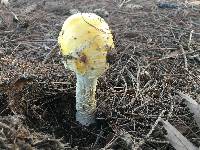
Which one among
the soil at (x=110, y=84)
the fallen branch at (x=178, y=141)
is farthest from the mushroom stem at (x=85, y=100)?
the fallen branch at (x=178, y=141)

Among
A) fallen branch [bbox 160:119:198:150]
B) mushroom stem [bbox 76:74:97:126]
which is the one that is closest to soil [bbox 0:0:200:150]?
mushroom stem [bbox 76:74:97:126]

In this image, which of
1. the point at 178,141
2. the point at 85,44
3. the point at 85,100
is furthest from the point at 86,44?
the point at 178,141

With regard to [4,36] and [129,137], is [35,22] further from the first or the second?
[129,137]

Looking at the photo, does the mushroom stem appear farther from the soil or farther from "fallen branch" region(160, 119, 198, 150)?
"fallen branch" region(160, 119, 198, 150)

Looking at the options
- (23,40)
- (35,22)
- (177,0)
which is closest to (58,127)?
(23,40)

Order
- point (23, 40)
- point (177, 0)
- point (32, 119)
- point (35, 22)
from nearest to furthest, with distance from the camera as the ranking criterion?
point (32, 119) < point (23, 40) < point (35, 22) < point (177, 0)

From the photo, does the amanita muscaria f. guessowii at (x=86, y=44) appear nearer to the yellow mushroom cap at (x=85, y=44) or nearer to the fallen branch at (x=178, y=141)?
the yellow mushroom cap at (x=85, y=44)
